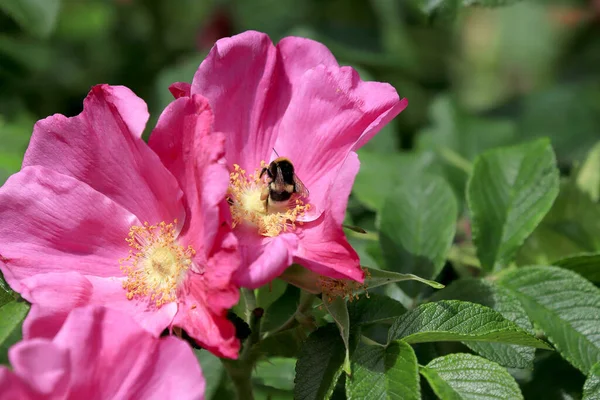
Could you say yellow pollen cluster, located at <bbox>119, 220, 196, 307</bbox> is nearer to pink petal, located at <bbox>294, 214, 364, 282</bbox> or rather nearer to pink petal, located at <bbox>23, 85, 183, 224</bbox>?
pink petal, located at <bbox>23, 85, 183, 224</bbox>

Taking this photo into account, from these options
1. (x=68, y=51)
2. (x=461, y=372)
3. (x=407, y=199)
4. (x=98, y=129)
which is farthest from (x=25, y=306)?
(x=68, y=51)

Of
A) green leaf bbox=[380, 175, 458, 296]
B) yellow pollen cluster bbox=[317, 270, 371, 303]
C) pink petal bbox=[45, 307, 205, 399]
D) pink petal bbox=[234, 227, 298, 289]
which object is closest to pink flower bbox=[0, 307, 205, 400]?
pink petal bbox=[45, 307, 205, 399]

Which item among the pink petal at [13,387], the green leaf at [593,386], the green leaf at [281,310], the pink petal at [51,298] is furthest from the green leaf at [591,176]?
the pink petal at [13,387]

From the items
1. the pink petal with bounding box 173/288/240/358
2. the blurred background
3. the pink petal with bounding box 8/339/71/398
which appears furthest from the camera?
the blurred background

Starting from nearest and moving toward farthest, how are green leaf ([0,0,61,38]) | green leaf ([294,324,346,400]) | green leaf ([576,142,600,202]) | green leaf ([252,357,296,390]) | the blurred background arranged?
green leaf ([294,324,346,400]) < green leaf ([252,357,296,390]) < green leaf ([576,142,600,202]) < green leaf ([0,0,61,38]) < the blurred background

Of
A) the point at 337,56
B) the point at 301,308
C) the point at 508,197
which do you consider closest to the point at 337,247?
the point at 301,308

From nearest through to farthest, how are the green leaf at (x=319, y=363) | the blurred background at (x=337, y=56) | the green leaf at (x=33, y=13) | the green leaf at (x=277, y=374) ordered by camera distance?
the green leaf at (x=319, y=363)
the green leaf at (x=277, y=374)
the green leaf at (x=33, y=13)
the blurred background at (x=337, y=56)

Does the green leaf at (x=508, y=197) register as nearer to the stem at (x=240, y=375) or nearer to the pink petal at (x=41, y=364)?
the stem at (x=240, y=375)
